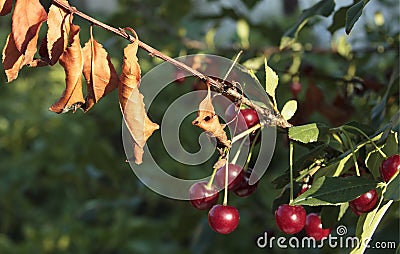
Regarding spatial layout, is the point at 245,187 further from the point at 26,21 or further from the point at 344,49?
the point at 344,49

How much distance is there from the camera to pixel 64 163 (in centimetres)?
233

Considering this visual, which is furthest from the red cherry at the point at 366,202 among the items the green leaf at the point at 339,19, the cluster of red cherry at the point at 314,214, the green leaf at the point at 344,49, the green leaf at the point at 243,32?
the green leaf at the point at 243,32

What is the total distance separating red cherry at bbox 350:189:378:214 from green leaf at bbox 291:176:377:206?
16mm

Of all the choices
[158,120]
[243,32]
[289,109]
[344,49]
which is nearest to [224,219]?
[289,109]

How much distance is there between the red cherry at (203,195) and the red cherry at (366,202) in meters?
0.16

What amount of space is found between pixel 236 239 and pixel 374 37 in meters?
0.71

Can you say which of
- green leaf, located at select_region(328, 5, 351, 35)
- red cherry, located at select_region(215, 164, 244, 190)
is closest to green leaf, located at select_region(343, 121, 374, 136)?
red cherry, located at select_region(215, 164, 244, 190)

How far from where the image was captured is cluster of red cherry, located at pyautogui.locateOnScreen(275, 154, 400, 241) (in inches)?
27.3

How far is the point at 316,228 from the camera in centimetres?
81

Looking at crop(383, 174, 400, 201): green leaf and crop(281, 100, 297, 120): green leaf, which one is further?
crop(281, 100, 297, 120): green leaf

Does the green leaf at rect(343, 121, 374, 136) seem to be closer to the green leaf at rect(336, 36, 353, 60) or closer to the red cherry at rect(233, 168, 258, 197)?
the red cherry at rect(233, 168, 258, 197)

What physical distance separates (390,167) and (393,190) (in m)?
0.05

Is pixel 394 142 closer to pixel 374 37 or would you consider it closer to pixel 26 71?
pixel 374 37

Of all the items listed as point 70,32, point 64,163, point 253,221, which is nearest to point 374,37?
point 253,221
